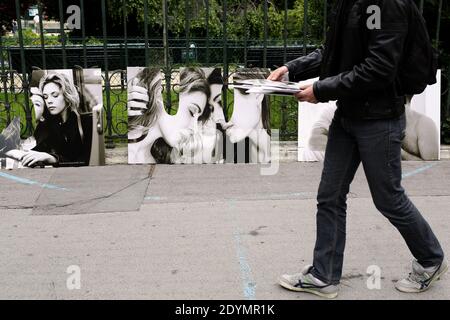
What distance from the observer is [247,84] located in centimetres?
333

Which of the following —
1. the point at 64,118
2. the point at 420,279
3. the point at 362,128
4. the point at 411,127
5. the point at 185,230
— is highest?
the point at 362,128

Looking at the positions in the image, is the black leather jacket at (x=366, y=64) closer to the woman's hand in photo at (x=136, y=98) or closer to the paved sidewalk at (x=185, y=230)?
the paved sidewalk at (x=185, y=230)

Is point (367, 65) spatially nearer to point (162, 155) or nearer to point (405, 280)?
point (405, 280)

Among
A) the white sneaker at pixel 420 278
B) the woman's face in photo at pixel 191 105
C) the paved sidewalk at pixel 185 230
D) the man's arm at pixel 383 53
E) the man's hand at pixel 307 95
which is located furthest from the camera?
the woman's face in photo at pixel 191 105

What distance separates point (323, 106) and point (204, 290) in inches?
134

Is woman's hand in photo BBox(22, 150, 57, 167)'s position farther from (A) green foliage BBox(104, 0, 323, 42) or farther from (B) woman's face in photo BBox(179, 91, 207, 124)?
(A) green foliage BBox(104, 0, 323, 42)

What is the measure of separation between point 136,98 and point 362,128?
12.0ft

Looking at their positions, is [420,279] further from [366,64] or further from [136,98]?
[136,98]

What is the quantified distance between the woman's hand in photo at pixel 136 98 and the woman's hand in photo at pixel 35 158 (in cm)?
100

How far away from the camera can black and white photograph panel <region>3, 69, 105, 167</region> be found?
20.4ft

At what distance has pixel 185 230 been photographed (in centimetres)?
453

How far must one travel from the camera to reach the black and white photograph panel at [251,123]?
6352mm

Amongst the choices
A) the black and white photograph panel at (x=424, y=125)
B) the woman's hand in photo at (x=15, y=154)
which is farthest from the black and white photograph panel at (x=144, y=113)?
the black and white photograph panel at (x=424, y=125)

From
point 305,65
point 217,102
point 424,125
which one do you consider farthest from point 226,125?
point 305,65
